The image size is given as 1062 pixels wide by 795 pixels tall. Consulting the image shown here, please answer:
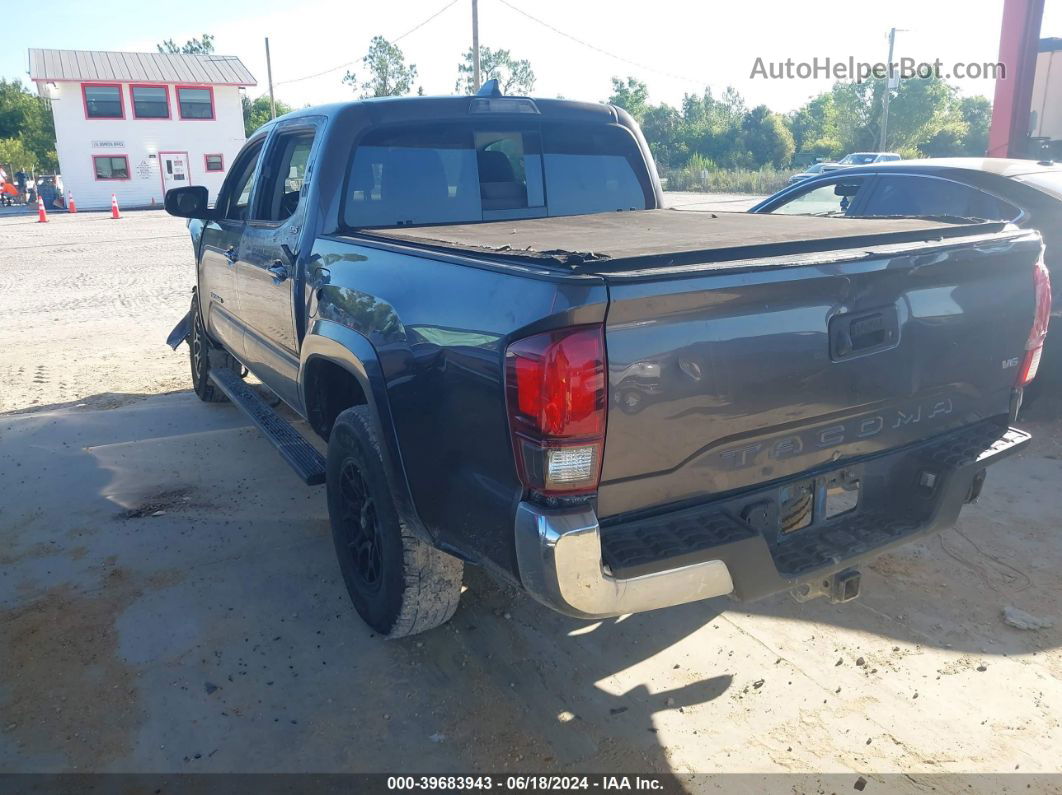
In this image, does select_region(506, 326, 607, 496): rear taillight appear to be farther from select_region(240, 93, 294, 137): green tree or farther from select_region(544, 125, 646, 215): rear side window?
select_region(240, 93, 294, 137): green tree

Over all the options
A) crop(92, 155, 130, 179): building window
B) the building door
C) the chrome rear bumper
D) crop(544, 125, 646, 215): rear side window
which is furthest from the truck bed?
crop(92, 155, 130, 179): building window

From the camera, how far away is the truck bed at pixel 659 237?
2.38m

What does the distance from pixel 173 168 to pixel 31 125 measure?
23889 millimetres

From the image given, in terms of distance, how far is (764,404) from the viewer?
8.03 feet

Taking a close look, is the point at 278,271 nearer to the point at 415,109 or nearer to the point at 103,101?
the point at 415,109

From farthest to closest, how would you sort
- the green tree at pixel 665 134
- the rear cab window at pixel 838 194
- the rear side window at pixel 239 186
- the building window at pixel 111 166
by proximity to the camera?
the green tree at pixel 665 134
the building window at pixel 111 166
the rear cab window at pixel 838 194
the rear side window at pixel 239 186

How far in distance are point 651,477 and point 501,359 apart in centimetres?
52

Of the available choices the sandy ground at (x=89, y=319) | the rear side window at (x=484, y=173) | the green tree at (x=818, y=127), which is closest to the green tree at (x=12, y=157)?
the sandy ground at (x=89, y=319)

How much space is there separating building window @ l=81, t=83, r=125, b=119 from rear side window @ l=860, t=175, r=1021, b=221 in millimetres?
41906

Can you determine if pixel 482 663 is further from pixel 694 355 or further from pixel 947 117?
pixel 947 117

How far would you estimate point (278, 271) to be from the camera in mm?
3910

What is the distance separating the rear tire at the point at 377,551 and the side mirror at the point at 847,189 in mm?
4408

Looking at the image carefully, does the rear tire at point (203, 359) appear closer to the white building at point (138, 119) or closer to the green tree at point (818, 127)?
→ the white building at point (138, 119)

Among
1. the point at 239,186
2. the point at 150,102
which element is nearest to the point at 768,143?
the point at 150,102
